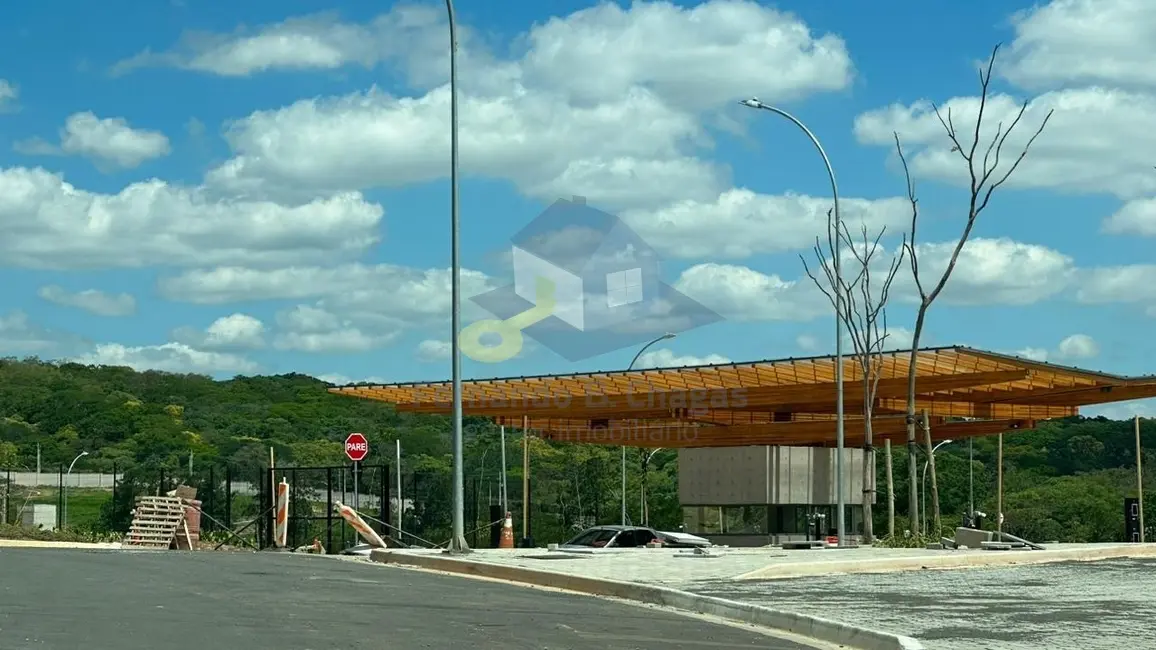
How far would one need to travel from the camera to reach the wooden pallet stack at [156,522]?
122ft

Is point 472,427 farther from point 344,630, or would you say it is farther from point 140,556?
point 344,630

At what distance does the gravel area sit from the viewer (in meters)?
13.9

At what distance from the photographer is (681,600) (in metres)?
18.1

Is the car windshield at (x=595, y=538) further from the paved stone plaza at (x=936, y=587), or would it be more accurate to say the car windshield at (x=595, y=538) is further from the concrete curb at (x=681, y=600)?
the concrete curb at (x=681, y=600)

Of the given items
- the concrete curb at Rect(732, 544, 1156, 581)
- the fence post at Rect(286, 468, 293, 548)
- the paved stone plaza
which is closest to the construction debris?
the fence post at Rect(286, 468, 293, 548)

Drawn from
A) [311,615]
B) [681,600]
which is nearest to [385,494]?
[681,600]

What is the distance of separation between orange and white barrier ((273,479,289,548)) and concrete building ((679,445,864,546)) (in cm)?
1973

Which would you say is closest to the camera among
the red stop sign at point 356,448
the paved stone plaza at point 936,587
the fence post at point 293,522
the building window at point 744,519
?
the paved stone plaza at point 936,587

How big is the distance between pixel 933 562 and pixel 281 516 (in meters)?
15.6

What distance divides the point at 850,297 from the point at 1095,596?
93.1ft

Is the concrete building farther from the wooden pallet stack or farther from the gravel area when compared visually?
the gravel area

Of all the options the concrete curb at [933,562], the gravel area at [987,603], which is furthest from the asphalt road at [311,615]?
the concrete curb at [933,562]

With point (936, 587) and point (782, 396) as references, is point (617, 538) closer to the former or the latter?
point (936, 587)

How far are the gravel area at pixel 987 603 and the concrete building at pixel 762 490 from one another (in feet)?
77.1
